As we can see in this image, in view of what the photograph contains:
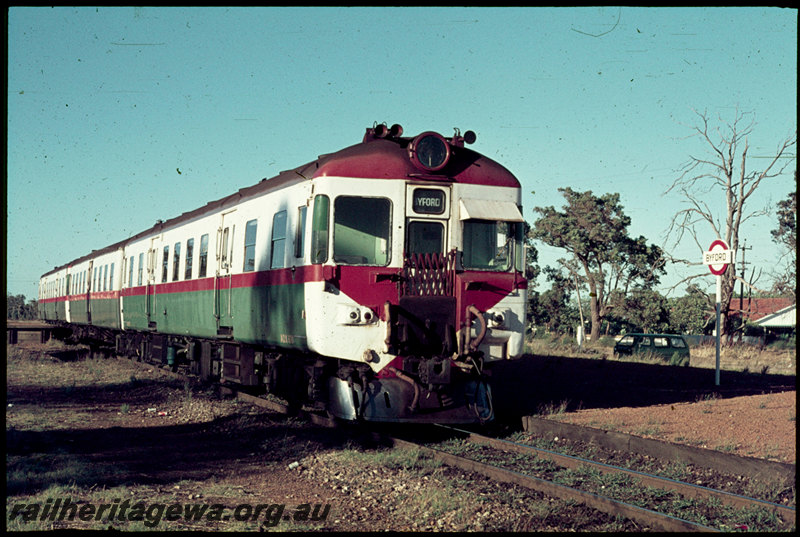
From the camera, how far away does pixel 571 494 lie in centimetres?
714

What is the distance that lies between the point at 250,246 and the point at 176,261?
512 centimetres

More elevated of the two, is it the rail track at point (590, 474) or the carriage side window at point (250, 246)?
the carriage side window at point (250, 246)

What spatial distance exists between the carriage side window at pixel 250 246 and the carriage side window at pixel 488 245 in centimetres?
369

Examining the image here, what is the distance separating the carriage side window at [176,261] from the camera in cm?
1703

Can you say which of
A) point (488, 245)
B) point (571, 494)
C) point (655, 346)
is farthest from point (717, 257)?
point (655, 346)

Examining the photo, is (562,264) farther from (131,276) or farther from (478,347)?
(478,347)

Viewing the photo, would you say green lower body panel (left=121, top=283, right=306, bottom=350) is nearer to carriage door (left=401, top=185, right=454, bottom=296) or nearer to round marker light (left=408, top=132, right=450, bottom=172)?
carriage door (left=401, top=185, right=454, bottom=296)

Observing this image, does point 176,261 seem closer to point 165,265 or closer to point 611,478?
point 165,265

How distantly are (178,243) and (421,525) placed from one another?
12.0 m

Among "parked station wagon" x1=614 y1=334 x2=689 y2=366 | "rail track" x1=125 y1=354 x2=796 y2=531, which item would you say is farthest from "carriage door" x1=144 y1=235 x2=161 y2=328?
"parked station wagon" x1=614 y1=334 x2=689 y2=366

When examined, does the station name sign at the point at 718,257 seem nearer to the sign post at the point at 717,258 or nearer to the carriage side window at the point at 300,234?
the sign post at the point at 717,258

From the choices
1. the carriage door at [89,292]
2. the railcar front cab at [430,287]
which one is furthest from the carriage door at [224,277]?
the carriage door at [89,292]

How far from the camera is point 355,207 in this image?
1000cm

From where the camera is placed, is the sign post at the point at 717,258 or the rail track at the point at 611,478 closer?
the rail track at the point at 611,478
